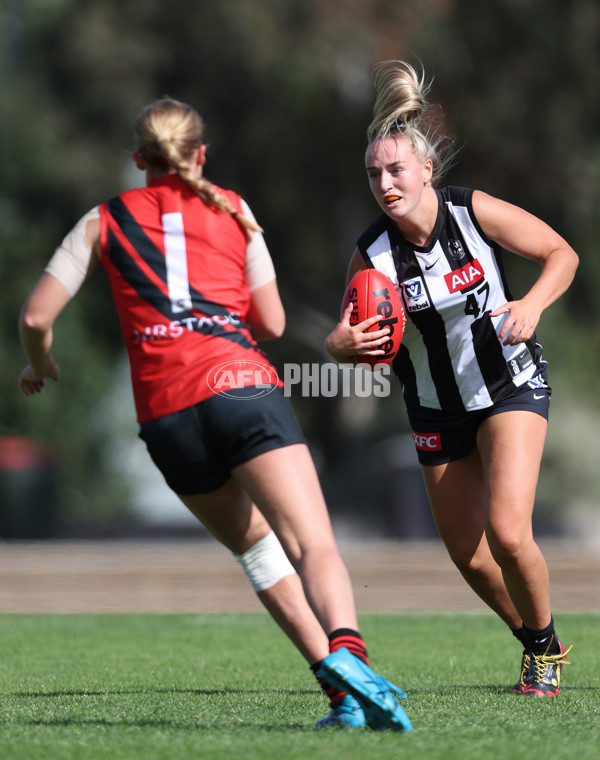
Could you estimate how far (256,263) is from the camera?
13.3 ft

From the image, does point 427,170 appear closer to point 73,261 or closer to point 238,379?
point 238,379

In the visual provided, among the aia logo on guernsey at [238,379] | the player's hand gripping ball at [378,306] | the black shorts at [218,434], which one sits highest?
the player's hand gripping ball at [378,306]

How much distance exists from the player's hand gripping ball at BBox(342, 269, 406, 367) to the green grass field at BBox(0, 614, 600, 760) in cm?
138

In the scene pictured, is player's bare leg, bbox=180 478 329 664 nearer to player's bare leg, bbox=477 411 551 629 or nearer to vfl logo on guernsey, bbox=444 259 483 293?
player's bare leg, bbox=477 411 551 629

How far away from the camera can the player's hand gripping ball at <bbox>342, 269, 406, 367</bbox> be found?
4.72 meters

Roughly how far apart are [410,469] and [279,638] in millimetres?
9856

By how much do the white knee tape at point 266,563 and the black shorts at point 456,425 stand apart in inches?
52.9

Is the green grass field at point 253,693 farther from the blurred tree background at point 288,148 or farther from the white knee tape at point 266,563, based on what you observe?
the blurred tree background at point 288,148

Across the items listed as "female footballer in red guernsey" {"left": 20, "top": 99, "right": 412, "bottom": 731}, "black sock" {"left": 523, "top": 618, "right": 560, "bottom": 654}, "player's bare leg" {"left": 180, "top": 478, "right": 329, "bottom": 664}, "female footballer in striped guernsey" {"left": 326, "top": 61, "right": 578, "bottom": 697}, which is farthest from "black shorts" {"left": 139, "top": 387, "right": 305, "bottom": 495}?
"black sock" {"left": 523, "top": 618, "right": 560, "bottom": 654}

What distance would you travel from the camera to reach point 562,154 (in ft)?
71.5

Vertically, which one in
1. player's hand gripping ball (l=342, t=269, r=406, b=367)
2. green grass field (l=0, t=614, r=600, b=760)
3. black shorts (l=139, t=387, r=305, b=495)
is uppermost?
player's hand gripping ball (l=342, t=269, r=406, b=367)

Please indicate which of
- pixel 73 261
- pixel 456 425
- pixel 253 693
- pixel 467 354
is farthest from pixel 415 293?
pixel 253 693

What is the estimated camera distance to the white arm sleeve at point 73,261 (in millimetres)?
3885

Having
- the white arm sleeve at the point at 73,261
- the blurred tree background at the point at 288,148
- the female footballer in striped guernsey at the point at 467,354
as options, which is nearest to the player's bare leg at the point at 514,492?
the female footballer in striped guernsey at the point at 467,354
